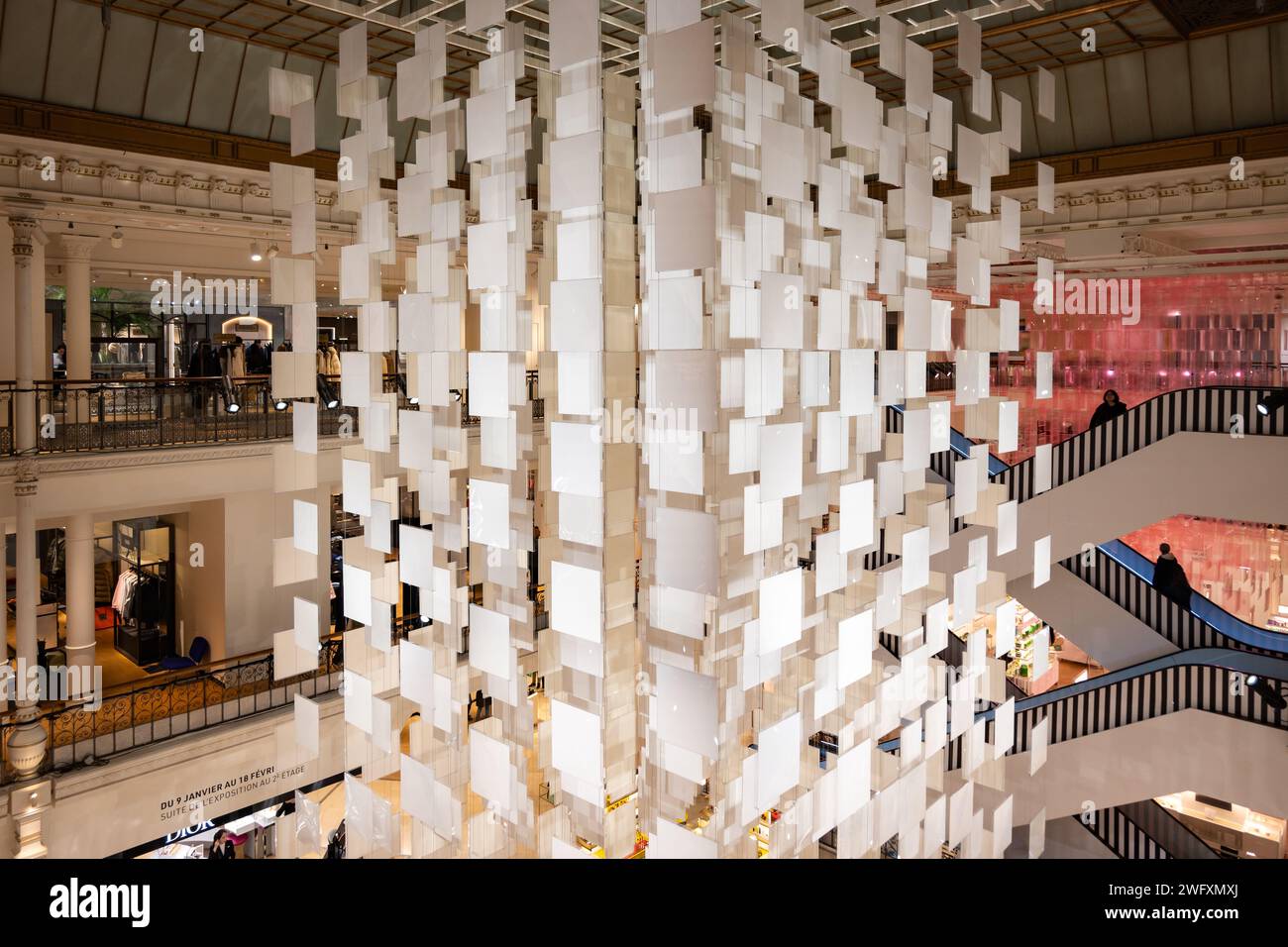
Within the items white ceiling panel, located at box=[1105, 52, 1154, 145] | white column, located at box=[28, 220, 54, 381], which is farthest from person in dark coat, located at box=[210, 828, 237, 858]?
white ceiling panel, located at box=[1105, 52, 1154, 145]

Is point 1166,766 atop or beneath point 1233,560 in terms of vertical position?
beneath

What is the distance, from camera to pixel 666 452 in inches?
76.6

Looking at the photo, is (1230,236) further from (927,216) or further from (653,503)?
(653,503)

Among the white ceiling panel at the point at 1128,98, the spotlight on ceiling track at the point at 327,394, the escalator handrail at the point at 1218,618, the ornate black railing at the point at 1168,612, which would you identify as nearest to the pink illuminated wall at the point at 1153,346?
the ornate black railing at the point at 1168,612

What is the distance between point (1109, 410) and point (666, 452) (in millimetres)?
8419

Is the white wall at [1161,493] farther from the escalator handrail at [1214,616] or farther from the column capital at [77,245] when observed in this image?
the column capital at [77,245]

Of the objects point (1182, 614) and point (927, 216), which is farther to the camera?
point (1182, 614)

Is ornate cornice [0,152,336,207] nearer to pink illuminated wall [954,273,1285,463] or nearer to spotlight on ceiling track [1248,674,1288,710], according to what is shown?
pink illuminated wall [954,273,1285,463]

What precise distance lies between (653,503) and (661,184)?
0.70 metres

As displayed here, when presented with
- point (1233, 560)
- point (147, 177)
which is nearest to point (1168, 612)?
point (1233, 560)

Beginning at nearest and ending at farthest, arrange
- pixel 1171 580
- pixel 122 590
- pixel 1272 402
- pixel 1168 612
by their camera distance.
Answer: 1. pixel 1272 402
2. pixel 1168 612
3. pixel 1171 580
4. pixel 122 590

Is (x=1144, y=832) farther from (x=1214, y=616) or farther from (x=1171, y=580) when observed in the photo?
(x=1171, y=580)
